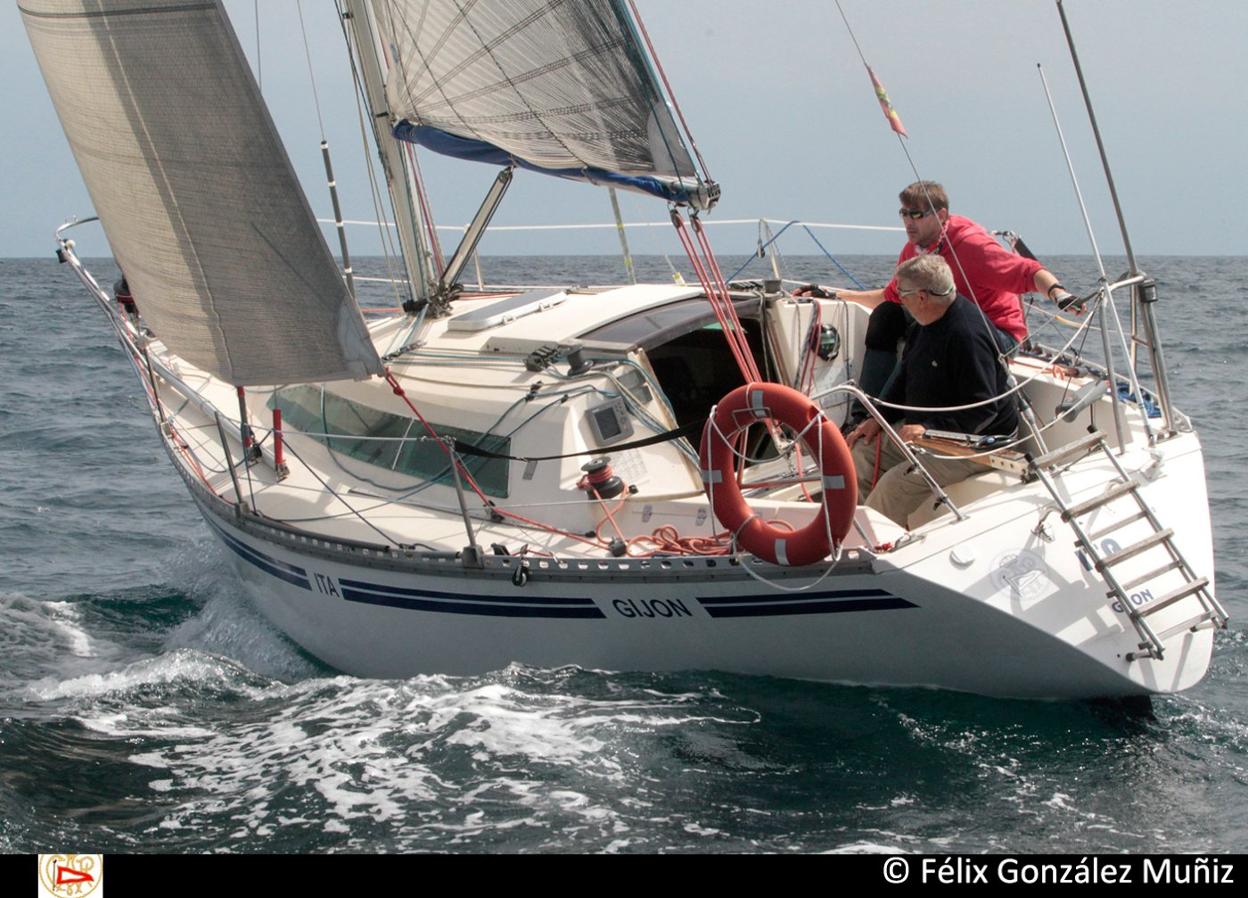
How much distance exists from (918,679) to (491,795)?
184 centimetres

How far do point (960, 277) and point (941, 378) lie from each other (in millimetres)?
1316

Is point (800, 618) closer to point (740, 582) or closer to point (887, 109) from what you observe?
point (740, 582)

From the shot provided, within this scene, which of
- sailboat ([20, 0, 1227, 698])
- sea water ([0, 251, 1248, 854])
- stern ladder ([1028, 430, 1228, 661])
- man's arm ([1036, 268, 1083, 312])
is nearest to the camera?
sea water ([0, 251, 1248, 854])

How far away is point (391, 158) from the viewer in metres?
8.00

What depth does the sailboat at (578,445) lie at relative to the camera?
5023mm

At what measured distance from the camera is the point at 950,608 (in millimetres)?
4910

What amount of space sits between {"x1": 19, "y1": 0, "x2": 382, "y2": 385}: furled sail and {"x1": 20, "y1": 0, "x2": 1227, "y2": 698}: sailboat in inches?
0.6

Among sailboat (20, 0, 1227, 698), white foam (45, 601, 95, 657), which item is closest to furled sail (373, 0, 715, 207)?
sailboat (20, 0, 1227, 698)

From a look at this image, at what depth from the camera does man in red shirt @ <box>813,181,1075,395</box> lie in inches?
257

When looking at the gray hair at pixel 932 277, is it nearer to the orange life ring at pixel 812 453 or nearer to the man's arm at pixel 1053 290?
the orange life ring at pixel 812 453

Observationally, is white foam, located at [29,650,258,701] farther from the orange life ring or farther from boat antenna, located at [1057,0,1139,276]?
boat antenna, located at [1057,0,1139,276]

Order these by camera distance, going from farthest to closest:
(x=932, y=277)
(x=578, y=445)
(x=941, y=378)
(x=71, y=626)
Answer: (x=71, y=626) → (x=578, y=445) → (x=941, y=378) → (x=932, y=277)

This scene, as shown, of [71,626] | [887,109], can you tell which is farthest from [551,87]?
[71,626]
